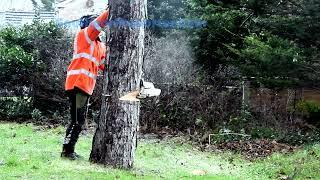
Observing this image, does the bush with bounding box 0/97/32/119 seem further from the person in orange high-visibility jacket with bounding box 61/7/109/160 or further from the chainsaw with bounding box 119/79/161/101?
the chainsaw with bounding box 119/79/161/101

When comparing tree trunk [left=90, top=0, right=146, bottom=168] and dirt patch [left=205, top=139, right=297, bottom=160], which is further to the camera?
dirt patch [left=205, top=139, right=297, bottom=160]

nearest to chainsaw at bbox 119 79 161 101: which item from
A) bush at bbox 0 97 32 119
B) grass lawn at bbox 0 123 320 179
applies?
grass lawn at bbox 0 123 320 179

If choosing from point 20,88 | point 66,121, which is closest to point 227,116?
point 66,121

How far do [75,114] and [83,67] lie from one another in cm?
73

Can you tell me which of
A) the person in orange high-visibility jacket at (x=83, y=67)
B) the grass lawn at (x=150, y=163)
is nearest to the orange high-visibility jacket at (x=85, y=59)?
the person in orange high-visibility jacket at (x=83, y=67)

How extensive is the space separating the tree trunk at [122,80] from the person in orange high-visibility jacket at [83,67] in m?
0.29

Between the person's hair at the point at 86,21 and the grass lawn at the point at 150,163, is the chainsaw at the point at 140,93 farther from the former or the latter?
the person's hair at the point at 86,21

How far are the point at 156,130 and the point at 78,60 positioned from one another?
5.38 meters

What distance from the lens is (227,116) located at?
41.1 feet

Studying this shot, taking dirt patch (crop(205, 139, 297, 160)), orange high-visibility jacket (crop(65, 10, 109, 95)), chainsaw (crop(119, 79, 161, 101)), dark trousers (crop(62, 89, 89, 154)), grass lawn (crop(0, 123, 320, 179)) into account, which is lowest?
dirt patch (crop(205, 139, 297, 160))

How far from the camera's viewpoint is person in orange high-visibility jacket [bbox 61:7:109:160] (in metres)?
6.88

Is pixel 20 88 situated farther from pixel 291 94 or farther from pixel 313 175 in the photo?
pixel 313 175

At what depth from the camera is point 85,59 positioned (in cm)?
698

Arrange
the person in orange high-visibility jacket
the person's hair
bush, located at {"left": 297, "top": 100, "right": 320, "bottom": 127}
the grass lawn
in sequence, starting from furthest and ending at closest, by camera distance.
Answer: bush, located at {"left": 297, "top": 100, "right": 320, "bottom": 127}, the person's hair, the person in orange high-visibility jacket, the grass lawn
